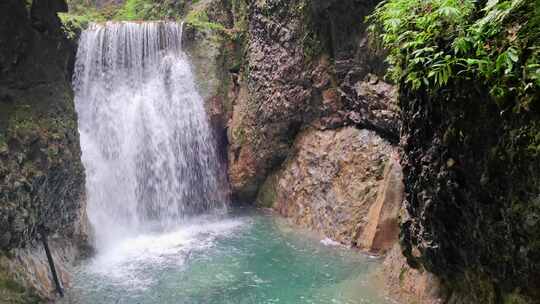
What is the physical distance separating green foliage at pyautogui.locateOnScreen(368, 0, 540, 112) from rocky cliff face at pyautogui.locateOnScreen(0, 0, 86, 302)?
5.52m

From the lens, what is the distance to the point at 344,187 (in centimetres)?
933

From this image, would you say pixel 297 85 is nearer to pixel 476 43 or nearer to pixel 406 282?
pixel 406 282

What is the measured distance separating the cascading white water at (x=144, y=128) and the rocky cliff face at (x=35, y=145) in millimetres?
2962

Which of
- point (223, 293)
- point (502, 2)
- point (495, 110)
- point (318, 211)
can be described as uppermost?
point (502, 2)

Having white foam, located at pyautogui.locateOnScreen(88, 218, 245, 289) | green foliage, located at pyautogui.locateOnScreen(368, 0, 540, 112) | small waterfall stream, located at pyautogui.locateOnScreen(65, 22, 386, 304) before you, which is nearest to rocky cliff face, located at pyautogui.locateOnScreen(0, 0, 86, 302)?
white foam, located at pyautogui.locateOnScreen(88, 218, 245, 289)

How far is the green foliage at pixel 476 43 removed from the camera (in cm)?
344

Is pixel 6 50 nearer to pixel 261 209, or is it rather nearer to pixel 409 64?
pixel 409 64

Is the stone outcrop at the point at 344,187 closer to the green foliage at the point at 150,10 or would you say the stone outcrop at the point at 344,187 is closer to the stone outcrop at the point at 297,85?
the stone outcrop at the point at 297,85

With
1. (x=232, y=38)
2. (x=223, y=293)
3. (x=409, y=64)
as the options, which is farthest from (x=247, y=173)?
(x=409, y=64)

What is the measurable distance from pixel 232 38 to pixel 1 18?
7.04 metres

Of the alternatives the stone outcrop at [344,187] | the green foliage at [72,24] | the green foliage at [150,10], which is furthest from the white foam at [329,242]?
the green foliage at [150,10]

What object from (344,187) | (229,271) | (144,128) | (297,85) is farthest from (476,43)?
(144,128)

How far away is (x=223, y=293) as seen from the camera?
688 centimetres

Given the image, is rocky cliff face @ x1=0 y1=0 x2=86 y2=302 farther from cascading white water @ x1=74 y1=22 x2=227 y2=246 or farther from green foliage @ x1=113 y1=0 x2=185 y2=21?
green foliage @ x1=113 y1=0 x2=185 y2=21
